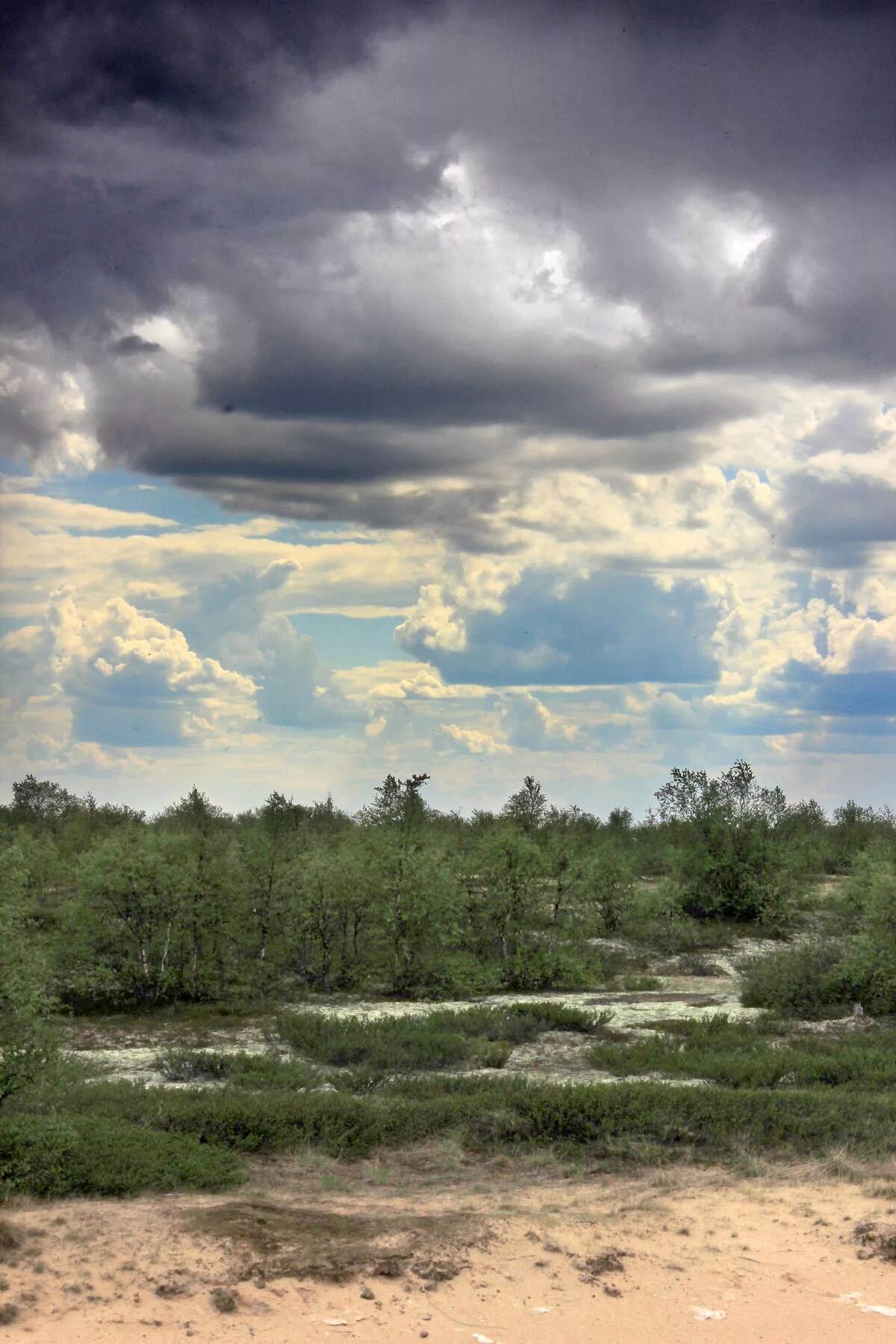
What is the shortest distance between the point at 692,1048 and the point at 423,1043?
5.82 metres

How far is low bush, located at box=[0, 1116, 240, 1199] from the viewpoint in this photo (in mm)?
13148

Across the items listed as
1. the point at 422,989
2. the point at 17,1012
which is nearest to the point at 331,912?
the point at 422,989

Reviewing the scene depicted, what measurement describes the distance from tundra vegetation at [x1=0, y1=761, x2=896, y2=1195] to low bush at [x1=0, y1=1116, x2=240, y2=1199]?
35 millimetres

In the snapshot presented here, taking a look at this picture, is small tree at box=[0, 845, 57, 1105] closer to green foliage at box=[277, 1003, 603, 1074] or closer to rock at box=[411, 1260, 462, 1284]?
rock at box=[411, 1260, 462, 1284]

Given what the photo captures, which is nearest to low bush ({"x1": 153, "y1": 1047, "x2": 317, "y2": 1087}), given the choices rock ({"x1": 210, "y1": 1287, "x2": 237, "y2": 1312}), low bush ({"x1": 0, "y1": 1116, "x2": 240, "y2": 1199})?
low bush ({"x1": 0, "y1": 1116, "x2": 240, "y2": 1199})

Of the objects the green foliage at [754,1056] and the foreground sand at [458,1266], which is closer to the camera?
the foreground sand at [458,1266]

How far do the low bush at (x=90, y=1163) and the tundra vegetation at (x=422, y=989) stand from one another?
35 millimetres

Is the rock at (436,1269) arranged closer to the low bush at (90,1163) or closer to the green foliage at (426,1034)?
the low bush at (90,1163)

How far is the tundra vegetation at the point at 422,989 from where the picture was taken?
15609 mm

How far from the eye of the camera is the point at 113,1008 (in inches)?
1257

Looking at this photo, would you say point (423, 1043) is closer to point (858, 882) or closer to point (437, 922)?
point (437, 922)

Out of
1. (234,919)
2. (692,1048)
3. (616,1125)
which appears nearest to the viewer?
(616,1125)

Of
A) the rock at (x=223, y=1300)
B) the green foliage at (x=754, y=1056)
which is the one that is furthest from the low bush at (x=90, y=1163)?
the green foliage at (x=754, y=1056)

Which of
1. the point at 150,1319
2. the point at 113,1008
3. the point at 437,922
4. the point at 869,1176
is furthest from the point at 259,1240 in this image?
the point at 437,922
